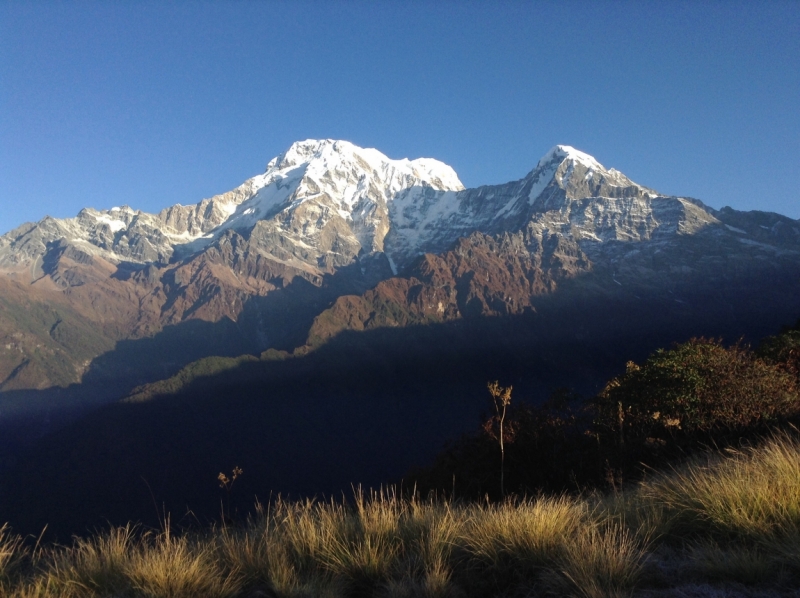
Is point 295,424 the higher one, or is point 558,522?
point 558,522

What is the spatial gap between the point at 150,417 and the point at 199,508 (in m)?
60.8

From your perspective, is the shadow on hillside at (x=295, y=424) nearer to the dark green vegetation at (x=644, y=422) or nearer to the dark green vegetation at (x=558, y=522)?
the dark green vegetation at (x=644, y=422)

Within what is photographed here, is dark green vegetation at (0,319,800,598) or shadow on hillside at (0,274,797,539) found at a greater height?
dark green vegetation at (0,319,800,598)

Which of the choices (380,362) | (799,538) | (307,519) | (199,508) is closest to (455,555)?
(307,519)

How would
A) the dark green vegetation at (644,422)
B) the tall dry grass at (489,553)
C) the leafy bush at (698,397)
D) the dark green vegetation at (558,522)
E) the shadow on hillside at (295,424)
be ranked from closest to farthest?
the tall dry grass at (489,553) < the dark green vegetation at (558,522) < the dark green vegetation at (644,422) < the leafy bush at (698,397) < the shadow on hillside at (295,424)

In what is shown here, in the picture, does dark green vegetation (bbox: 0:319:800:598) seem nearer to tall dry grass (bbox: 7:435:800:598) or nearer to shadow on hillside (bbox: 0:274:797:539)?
tall dry grass (bbox: 7:435:800:598)

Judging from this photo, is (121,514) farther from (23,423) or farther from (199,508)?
(23,423)

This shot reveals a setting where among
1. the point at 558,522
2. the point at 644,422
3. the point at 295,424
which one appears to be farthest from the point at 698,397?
the point at 295,424

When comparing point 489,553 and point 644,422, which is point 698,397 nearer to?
point 644,422

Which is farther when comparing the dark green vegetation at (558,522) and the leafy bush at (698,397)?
the leafy bush at (698,397)

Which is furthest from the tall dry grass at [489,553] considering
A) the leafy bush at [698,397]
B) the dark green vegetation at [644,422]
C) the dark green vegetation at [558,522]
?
the leafy bush at [698,397]

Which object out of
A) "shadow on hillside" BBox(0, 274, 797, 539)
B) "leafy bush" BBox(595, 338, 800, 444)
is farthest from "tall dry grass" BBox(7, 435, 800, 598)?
"shadow on hillside" BBox(0, 274, 797, 539)

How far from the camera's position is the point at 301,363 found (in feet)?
616

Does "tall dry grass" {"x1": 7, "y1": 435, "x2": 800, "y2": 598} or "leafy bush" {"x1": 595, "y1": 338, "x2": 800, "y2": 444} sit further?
"leafy bush" {"x1": 595, "y1": 338, "x2": 800, "y2": 444}
